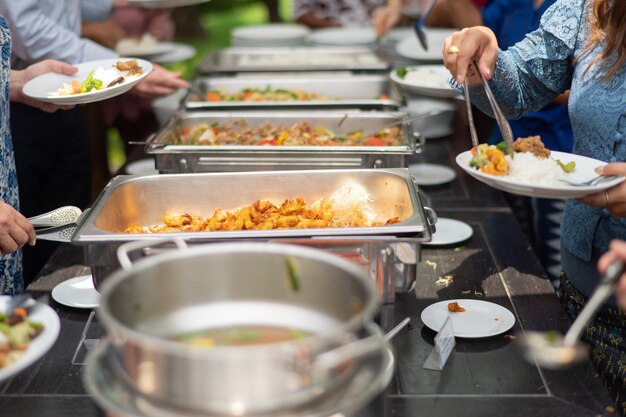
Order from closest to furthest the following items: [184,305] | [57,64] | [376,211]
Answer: [184,305]
[376,211]
[57,64]

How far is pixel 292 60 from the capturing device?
3830 mm

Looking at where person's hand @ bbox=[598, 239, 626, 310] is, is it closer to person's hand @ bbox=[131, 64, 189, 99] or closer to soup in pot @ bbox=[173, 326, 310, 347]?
soup in pot @ bbox=[173, 326, 310, 347]

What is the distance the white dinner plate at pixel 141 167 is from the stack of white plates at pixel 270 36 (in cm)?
136

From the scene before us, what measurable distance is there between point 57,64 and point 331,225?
1135 mm

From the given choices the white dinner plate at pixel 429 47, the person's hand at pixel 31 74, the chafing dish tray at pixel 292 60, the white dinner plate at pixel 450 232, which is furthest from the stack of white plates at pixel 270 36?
the white dinner plate at pixel 450 232

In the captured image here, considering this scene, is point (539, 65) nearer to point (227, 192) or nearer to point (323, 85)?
point (227, 192)

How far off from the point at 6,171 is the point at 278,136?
2.95ft

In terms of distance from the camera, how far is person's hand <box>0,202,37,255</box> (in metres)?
1.64

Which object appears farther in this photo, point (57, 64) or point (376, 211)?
point (57, 64)

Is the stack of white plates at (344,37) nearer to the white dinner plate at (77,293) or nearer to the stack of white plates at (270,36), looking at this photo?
the stack of white plates at (270,36)

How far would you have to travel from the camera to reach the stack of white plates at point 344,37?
4.04 metres

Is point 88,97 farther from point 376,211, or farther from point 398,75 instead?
point 398,75

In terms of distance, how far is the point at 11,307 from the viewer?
118 cm

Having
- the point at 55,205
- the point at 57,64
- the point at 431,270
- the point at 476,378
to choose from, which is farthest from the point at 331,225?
the point at 55,205
